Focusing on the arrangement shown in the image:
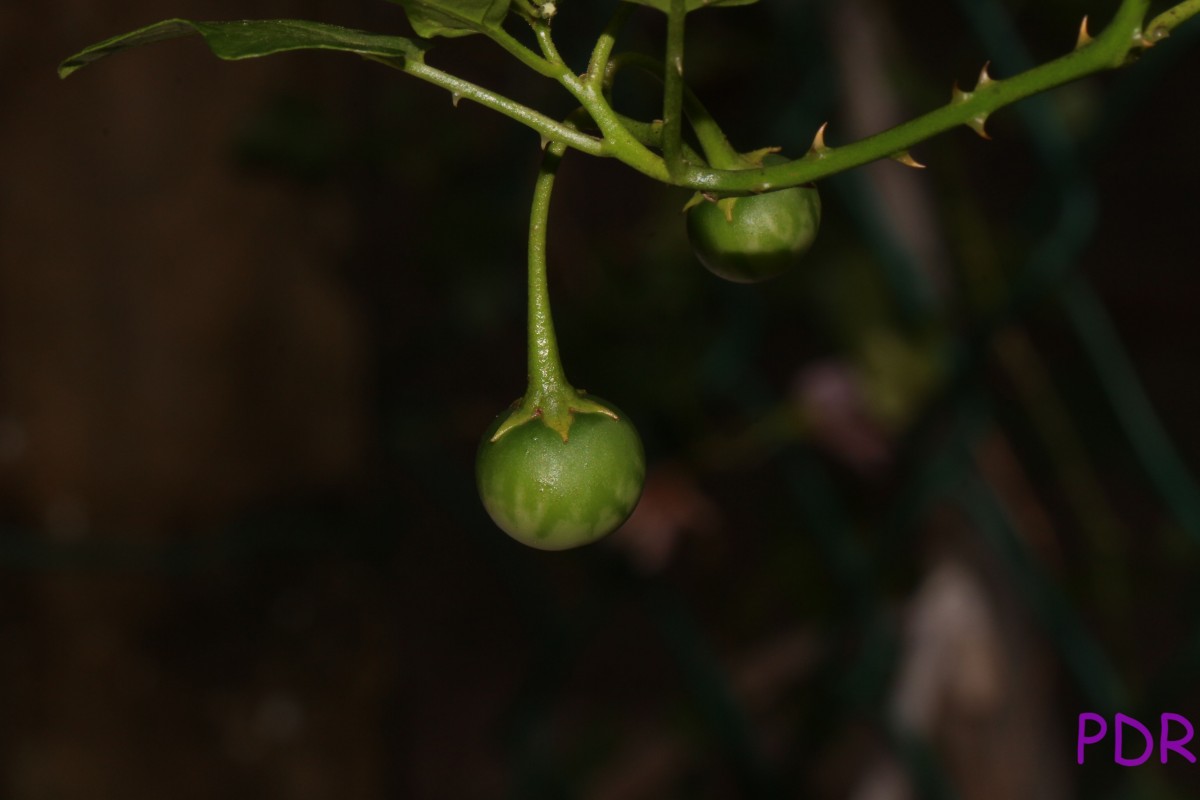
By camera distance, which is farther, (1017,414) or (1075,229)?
(1017,414)

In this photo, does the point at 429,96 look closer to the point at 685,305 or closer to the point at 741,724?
the point at 685,305

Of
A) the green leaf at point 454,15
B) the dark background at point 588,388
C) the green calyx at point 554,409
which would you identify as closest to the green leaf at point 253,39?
the green leaf at point 454,15

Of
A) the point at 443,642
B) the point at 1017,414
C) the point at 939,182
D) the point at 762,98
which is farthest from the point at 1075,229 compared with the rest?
the point at 443,642

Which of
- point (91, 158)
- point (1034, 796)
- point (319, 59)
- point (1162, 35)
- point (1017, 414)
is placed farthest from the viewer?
point (1017, 414)

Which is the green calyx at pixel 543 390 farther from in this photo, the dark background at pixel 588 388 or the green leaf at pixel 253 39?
the dark background at pixel 588 388

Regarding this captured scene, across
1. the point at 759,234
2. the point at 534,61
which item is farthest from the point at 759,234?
the point at 534,61

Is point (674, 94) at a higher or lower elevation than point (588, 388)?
higher

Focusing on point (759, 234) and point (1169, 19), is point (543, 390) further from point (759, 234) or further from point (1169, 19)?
point (1169, 19)

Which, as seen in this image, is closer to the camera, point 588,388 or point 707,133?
point 707,133
